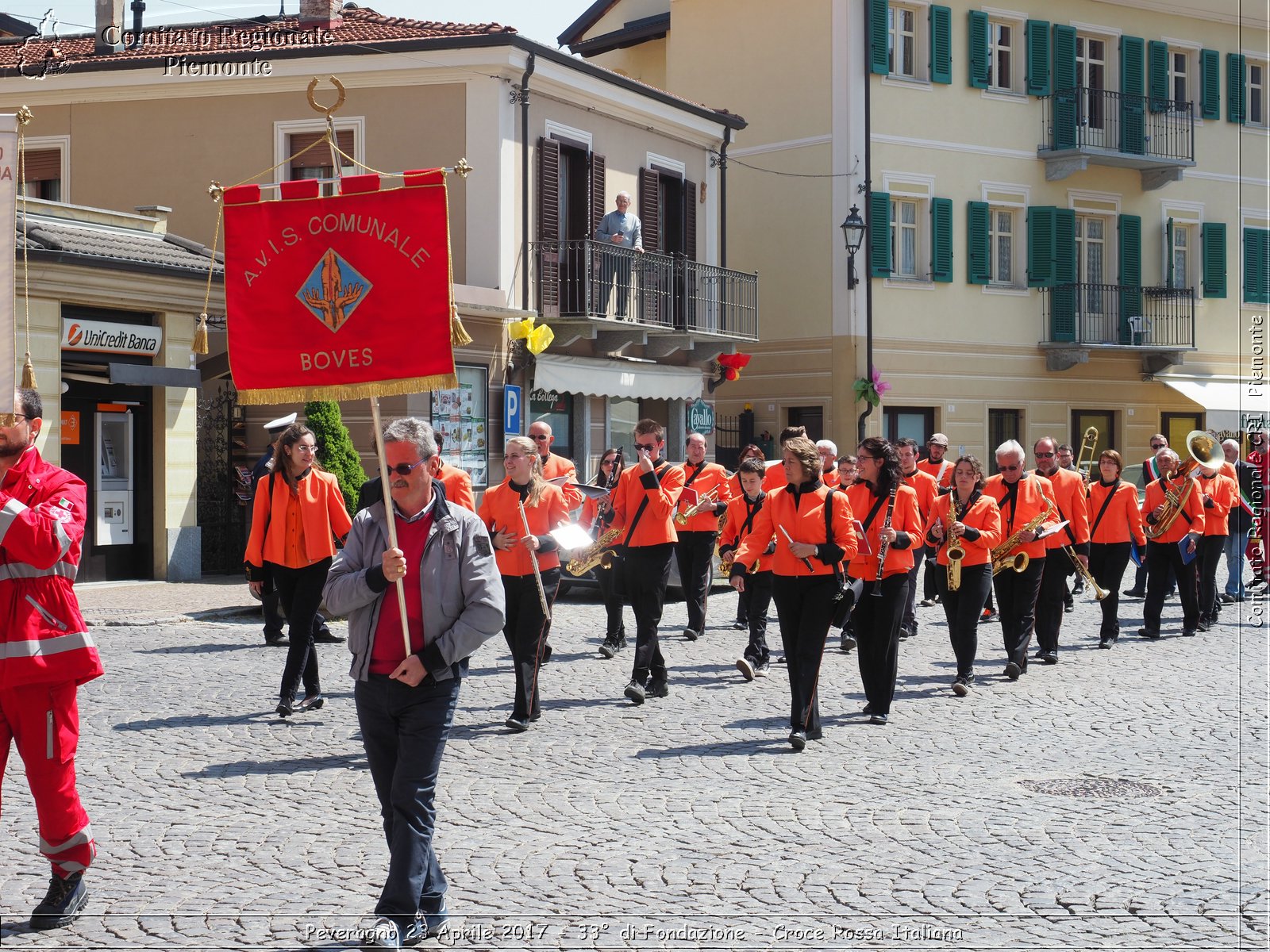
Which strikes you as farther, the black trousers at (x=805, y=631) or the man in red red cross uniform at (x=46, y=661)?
the black trousers at (x=805, y=631)

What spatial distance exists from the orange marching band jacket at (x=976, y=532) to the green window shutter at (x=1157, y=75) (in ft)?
81.7

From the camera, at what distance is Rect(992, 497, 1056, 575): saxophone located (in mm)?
12258

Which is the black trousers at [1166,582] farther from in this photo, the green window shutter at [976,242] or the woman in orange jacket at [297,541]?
the green window shutter at [976,242]

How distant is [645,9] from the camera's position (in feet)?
116

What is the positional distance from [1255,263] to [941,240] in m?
8.75

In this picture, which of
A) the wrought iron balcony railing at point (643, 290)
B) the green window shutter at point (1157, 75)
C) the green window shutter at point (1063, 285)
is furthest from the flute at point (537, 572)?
the green window shutter at point (1157, 75)

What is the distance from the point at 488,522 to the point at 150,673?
3.68 meters

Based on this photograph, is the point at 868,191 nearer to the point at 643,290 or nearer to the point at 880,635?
the point at 643,290

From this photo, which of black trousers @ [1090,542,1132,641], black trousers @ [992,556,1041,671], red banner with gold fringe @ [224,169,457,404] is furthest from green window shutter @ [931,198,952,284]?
red banner with gold fringe @ [224,169,457,404]

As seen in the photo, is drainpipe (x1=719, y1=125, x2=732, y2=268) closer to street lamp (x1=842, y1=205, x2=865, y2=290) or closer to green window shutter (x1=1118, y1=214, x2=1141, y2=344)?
street lamp (x1=842, y1=205, x2=865, y2=290)

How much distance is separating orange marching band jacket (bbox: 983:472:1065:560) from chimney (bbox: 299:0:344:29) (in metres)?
17.5

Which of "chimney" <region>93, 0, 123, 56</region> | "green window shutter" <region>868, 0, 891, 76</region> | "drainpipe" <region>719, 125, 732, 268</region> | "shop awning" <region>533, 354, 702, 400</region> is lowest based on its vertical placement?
"shop awning" <region>533, 354, 702, 400</region>

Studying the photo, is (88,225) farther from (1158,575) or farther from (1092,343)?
(1092,343)

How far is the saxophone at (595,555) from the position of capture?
11296mm
